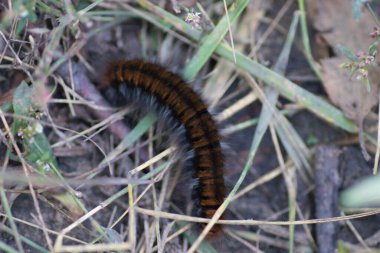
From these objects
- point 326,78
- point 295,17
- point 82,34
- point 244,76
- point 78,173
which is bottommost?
point 78,173

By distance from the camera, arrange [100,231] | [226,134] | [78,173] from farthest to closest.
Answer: [226,134] → [78,173] → [100,231]

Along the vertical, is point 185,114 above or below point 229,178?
above

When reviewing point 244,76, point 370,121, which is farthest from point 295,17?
point 370,121

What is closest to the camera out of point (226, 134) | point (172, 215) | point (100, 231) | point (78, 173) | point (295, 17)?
point (100, 231)

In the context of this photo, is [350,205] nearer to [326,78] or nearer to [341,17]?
[326,78]

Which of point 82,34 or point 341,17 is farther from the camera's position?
point 341,17

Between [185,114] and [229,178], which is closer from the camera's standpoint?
[185,114]

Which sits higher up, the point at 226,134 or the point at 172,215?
the point at 226,134
